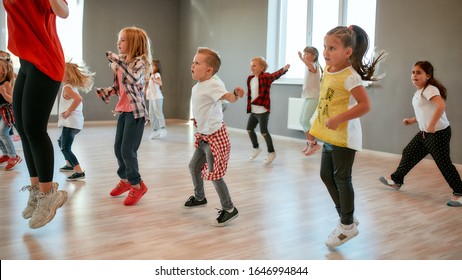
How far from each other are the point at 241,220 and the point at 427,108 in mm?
1554

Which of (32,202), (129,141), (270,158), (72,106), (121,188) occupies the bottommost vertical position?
(270,158)

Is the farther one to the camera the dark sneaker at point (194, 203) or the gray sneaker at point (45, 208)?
the dark sneaker at point (194, 203)

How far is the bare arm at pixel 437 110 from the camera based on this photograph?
3145 millimetres

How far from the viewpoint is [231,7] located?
302 inches

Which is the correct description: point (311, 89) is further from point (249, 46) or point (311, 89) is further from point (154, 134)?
point (249, 46)

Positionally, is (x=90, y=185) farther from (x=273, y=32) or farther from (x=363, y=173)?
(x=273, y=32)

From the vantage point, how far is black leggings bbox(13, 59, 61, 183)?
2.12 meters

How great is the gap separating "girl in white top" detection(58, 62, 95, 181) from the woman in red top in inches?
51.8

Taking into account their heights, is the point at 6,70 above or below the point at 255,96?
above

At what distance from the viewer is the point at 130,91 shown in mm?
2818

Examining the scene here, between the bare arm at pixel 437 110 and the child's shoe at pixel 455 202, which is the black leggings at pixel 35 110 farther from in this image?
the child's shoe at pixel 455 202

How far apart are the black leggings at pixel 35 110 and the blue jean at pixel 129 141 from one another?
0.63m

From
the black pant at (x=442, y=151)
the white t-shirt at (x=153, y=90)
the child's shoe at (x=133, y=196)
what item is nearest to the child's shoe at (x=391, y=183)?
the black pant at (x=442, y=151)

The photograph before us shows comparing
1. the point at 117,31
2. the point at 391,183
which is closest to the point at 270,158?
the point at 391,183
